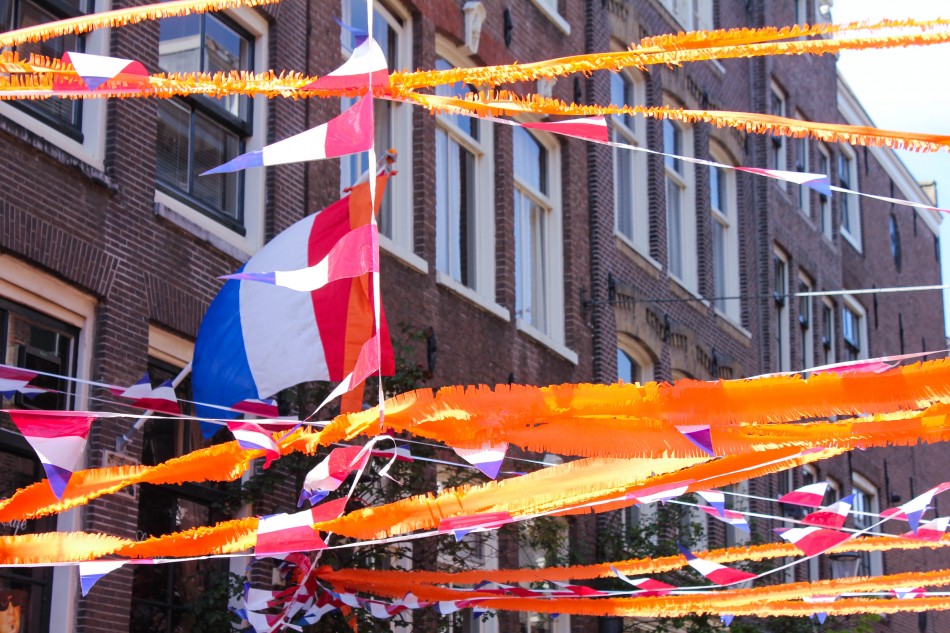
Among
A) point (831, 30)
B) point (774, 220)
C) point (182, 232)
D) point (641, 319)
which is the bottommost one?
point (831, 30)

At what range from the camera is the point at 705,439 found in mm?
6539

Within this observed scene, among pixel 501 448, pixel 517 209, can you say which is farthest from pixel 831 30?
pixel 517 209

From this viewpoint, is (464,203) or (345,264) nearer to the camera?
(345,264)

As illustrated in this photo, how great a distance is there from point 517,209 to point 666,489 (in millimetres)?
10473

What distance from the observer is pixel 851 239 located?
30781mm

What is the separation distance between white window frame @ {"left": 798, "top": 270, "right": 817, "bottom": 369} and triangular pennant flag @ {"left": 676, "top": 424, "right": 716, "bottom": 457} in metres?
20.4

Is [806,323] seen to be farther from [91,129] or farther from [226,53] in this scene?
[91,129]

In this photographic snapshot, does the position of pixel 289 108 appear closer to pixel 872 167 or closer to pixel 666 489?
pixel 666 489

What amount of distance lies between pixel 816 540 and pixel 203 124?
18.7 feet

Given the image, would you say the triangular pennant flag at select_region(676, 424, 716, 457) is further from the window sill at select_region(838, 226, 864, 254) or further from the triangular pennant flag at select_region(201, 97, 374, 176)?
the window sill at select_region(838, 226, 864, 254)

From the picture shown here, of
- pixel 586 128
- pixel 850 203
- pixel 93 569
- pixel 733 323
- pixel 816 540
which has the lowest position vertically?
pixel 93 569

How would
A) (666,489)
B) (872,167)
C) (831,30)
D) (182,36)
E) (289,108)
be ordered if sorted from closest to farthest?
(831,30) < (666,489) < (182,36) < (289,108) < (872,167)

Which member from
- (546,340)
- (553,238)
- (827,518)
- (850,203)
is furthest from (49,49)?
(850,203)

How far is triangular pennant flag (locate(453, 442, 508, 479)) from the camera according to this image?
262 inches
